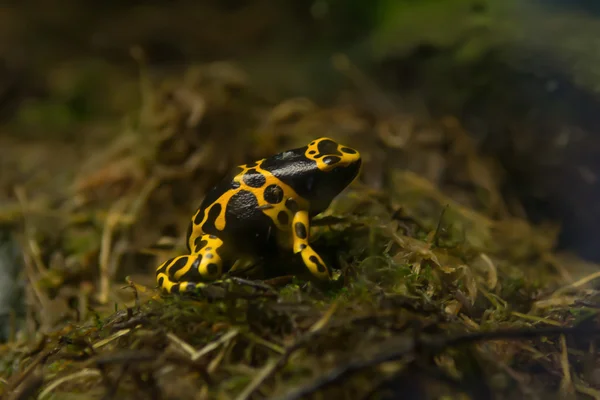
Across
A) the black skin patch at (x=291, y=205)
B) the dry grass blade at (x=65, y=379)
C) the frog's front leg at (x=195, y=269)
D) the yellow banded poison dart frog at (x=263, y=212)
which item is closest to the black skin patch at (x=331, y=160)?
the yellow banded poison dart frog at (x=263, y=212)

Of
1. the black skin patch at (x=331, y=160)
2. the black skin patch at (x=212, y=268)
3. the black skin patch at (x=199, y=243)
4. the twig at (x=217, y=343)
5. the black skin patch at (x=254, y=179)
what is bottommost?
the twig at (x=217, y=343)

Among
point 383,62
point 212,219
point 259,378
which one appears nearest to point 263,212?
point 212,219

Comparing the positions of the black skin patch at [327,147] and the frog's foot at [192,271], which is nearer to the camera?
the frog's foot at [192,271]

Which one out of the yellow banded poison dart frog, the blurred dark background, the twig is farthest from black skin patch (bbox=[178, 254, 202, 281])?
the blurred dark background

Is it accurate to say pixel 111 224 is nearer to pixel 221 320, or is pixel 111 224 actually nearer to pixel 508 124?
pixel 221 320

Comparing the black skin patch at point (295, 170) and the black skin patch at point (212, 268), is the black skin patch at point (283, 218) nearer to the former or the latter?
the black skin patch at point (295, 170)

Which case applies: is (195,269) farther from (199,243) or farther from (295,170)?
(295,170)

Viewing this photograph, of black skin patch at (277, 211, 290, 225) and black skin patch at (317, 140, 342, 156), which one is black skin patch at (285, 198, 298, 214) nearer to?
black skin patch at (277, 211, 290, 225)
